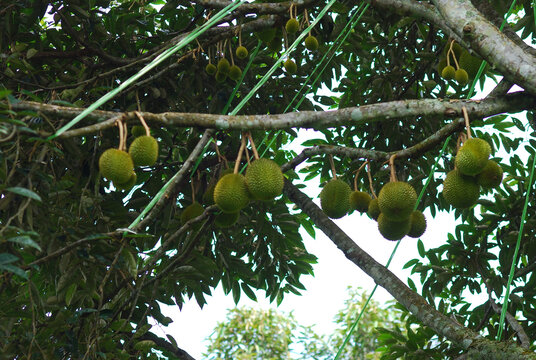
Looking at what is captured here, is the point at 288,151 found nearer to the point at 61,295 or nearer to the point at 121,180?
the point at 61,295

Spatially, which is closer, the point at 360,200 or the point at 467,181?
the point at 467,181

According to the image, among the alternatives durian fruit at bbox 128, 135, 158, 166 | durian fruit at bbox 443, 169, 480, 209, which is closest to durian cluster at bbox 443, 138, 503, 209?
durian fruit at bbox 443, 169, 480, 209

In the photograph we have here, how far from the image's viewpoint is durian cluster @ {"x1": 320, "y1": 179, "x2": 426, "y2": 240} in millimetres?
2168

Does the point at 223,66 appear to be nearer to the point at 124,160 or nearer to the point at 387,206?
the point at 387,206

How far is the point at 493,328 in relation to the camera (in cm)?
394

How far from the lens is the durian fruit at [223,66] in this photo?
11.1ft

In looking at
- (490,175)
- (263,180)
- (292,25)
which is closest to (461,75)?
(292,25)

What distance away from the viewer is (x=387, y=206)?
2.19m

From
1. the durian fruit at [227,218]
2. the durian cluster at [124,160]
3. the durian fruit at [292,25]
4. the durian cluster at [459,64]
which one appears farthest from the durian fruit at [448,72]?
the durian cluster at [124,160]

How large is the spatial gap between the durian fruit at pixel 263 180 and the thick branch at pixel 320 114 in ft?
0.38

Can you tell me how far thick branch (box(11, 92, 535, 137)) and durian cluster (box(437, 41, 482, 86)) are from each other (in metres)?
0.68

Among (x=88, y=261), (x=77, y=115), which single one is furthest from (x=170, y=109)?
(x=77, y=115)

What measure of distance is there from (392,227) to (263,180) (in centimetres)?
56

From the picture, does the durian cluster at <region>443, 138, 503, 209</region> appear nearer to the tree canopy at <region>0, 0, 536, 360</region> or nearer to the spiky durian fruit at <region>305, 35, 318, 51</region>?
the tree canopy at <region>0, 0, 536, 360</region>
